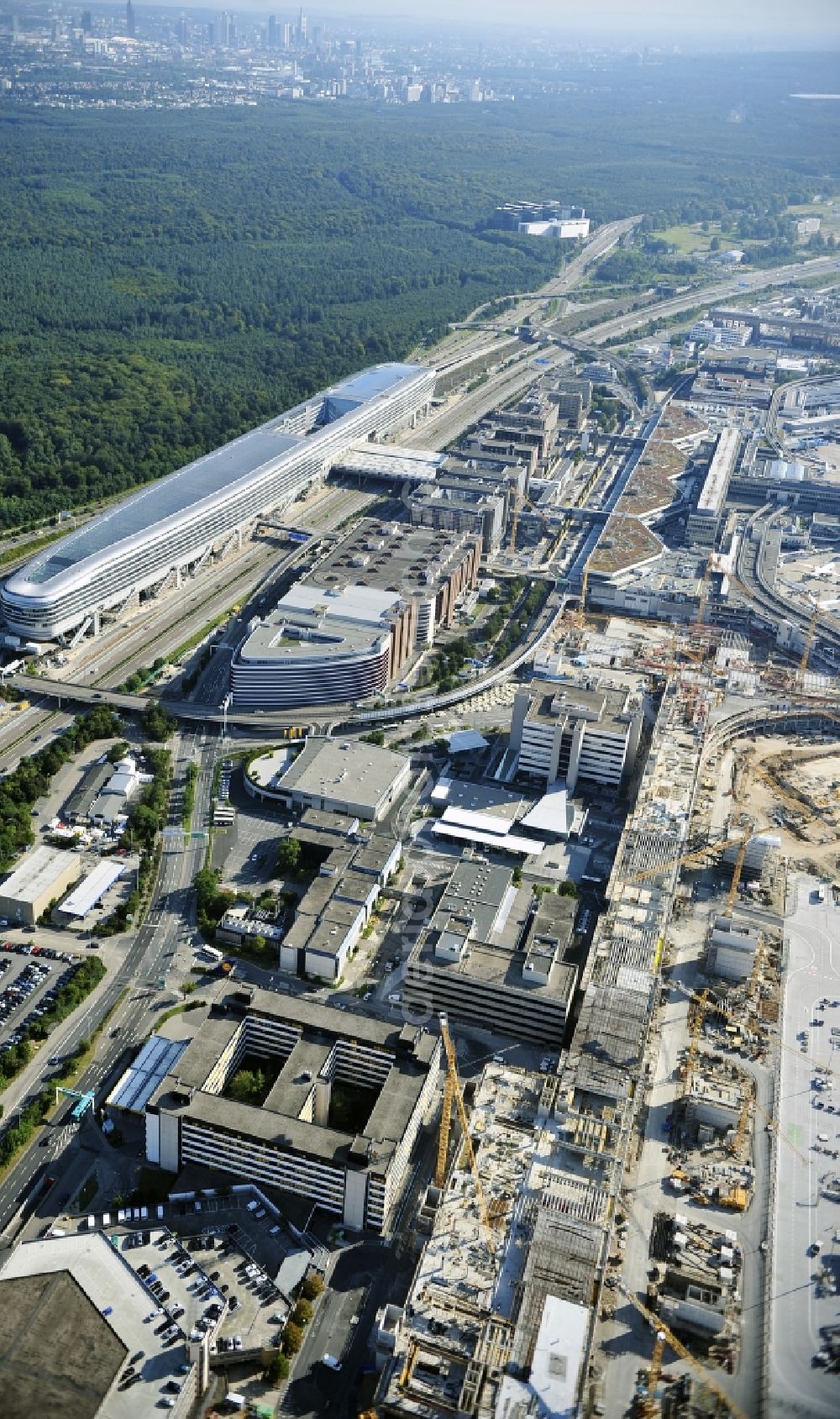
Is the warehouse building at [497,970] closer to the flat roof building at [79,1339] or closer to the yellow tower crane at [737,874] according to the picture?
the yellow tower crane at [737,874]

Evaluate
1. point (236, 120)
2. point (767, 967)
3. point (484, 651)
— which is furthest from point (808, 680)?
point (236, 120)

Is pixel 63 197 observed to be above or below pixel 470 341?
above

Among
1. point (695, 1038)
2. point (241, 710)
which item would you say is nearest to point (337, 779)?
point (241, 710)

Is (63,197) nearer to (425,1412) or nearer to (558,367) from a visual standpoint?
(558,367)

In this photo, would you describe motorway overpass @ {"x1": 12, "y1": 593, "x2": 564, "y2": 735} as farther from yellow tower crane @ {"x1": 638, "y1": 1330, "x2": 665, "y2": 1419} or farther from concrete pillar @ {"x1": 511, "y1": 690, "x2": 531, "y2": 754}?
yellow tower crane @ {"x1": 638, "y1": 1330, "x2": 665, "y2": 1419}

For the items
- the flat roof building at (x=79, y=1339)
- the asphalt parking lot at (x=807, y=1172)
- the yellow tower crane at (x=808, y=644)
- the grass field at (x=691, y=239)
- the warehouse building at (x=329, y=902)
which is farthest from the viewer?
the grass field at (x=691, y=239)

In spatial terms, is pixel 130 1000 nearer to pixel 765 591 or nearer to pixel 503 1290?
pixel 503 1290

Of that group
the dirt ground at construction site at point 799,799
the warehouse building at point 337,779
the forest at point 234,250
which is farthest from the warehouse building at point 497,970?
the forest at point 234,250
